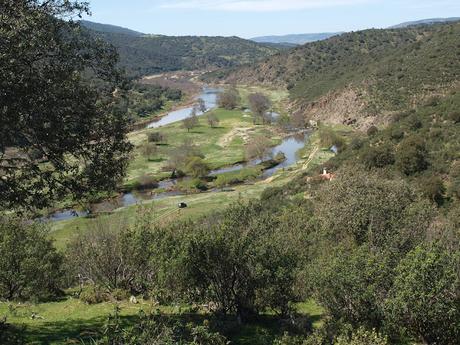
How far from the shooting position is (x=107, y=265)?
70.7ft

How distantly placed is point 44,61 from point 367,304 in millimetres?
11972

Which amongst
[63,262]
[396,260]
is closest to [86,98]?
[396,260]

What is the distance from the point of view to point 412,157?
4931 cm

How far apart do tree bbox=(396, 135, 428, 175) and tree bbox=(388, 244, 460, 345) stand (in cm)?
3745

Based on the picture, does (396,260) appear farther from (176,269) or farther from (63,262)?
(63,262)

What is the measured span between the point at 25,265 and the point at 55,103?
10.8 meters

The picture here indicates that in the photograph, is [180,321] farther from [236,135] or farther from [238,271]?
[236,135]

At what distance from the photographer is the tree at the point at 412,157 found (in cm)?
4903

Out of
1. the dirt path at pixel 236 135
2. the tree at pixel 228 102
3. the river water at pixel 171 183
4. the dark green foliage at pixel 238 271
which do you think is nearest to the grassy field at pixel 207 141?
the dirt path at pixel 236 135

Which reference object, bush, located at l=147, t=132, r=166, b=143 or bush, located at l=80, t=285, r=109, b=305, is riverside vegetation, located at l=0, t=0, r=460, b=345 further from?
bush, located at l=147, t=132, r=166, b=143

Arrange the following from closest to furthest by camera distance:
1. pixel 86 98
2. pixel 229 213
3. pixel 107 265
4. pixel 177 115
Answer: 1. pixel 86 98
2. pixel 107 265
3. pixel 229 213
4. pixel 177 115

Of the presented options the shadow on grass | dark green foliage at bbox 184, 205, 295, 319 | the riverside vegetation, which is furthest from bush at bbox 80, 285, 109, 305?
dark green foliage at bbox 184, 205, 295, 319

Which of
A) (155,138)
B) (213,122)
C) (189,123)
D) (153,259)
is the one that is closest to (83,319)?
(153,259)

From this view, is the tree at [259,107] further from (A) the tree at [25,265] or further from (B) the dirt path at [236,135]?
(A) the tree at [25,265]
